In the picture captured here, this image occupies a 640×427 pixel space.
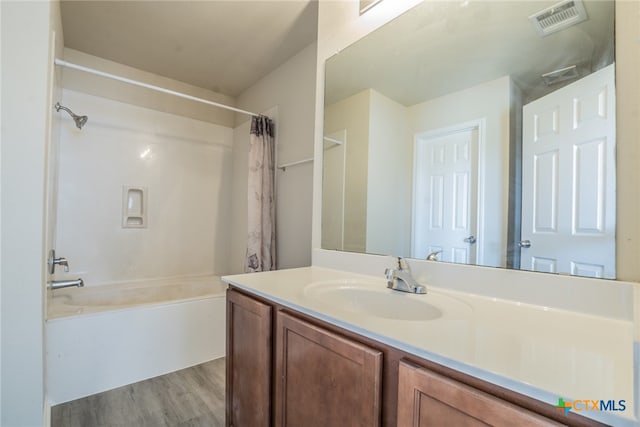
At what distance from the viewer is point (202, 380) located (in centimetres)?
192

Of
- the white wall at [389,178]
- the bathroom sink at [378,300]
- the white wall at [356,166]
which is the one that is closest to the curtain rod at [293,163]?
the white wall at [356,166]

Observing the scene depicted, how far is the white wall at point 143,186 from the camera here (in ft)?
7.91

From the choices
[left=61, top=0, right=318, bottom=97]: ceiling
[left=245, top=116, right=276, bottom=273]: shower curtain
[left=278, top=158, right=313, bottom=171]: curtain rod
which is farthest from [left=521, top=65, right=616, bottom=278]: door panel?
[left=245, top=116, right=276, bottom=273]: shower curtain

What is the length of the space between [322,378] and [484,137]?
0.96 meters

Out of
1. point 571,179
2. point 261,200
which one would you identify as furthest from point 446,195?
point 261,200

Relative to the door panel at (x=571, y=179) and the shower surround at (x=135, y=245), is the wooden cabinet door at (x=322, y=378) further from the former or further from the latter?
the shower surround at (x=135, y=245)

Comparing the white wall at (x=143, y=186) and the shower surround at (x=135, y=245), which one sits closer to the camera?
the shower surround at (x=135, y=245)

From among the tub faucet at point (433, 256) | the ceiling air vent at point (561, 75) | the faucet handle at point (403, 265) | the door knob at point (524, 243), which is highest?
the ceiling air vent at point (561, 75)

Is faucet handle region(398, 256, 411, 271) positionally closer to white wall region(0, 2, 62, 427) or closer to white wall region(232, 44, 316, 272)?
white wall region(232, 44, 316, 272)

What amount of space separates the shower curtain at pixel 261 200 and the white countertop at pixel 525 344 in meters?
1.43

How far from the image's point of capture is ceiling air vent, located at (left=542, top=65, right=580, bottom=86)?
841 millimetres

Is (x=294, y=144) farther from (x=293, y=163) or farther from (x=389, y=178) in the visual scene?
(x=389, y=178)

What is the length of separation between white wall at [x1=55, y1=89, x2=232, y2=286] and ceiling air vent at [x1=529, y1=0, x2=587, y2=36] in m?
2.93

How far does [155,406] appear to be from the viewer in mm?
1640
